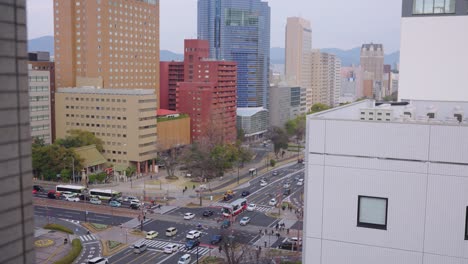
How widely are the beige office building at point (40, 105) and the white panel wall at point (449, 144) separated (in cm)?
5131

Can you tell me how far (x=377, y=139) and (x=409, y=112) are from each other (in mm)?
3728

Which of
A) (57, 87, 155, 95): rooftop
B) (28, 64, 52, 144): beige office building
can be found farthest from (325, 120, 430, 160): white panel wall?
(28, 64, 52, 144): beige office building

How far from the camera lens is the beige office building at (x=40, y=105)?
179 feet

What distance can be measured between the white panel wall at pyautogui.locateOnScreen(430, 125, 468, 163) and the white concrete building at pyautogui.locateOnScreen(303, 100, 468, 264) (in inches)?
0.6

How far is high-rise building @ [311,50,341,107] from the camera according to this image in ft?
407

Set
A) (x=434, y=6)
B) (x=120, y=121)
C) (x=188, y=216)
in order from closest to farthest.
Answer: (x=434, y=6), (x=188, y=216), (x=120, y=121)

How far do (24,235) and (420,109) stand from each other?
38.2 feet

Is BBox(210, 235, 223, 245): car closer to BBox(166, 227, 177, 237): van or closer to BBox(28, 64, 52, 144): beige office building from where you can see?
BBox(166, 227, 177, 237): van

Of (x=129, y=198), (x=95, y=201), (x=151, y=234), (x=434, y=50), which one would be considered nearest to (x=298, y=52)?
(x=129, y=198)

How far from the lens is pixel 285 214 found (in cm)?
3856

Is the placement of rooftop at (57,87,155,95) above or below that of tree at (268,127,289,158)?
A: above

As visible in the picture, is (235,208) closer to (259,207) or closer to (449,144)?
(259,207)

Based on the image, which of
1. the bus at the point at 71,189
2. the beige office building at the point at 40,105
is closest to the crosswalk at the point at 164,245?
the bus at the point at 71,189

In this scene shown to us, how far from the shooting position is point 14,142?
515cm
